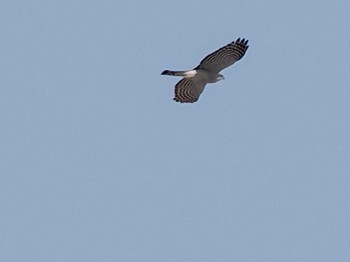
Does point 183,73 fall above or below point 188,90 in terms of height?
above

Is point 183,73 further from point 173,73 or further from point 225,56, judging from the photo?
point 225,56

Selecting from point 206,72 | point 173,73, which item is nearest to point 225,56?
point 206,72

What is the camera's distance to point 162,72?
1827 inches

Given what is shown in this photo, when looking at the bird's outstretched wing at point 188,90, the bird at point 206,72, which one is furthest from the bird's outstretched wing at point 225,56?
the bird's outstretched wing at point 188,90

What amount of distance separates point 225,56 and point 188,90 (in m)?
1.65

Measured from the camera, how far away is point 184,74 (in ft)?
153

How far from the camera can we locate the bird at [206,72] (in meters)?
46.3

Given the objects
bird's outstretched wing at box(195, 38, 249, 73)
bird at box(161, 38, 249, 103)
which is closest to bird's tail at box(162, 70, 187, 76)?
bird at box(161, 38, 249, 103)

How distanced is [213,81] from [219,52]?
1.38m

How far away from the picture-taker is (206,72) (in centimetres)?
4703

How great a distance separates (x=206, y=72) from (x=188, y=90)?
82 centimetres

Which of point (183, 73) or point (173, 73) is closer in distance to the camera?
point (173, 73)

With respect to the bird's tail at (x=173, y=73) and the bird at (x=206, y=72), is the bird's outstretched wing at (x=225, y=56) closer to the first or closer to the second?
the bird at (x=206, y=72)

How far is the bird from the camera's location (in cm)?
4631
